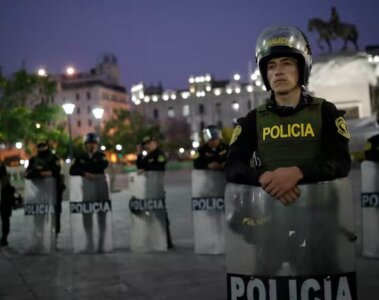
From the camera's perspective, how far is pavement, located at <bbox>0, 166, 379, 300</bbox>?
21.6 ft

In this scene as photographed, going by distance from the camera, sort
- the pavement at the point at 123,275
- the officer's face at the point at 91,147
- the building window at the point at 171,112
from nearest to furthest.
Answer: the pavement at the point at 123,275 → the officer's face at the point at 91,147 → the building window at the point at 171,112

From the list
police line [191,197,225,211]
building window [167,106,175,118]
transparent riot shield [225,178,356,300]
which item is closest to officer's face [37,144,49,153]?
police line [191,197,225,211]

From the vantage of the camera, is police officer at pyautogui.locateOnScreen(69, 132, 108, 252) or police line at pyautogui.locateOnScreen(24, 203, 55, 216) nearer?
police officer at pyautogui.locateOnScreen(69, 132, 108, 252)

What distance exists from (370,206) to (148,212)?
3.75 m

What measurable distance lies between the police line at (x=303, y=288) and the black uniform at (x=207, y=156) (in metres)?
6.83

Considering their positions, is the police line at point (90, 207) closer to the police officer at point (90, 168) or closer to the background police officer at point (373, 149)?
the police officer at point (90, 168)

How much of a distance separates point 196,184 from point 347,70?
32567 millimetres

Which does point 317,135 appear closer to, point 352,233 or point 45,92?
point 352,233

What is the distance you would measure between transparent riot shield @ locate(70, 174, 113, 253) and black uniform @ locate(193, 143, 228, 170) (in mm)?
1844

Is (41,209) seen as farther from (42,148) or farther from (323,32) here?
(323,32)

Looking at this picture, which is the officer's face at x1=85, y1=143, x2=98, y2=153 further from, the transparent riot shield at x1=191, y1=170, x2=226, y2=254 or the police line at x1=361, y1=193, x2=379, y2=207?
the police line at x1=361, y1=193, x2=379, y2=207

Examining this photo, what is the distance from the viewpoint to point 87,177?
10281 millimetres

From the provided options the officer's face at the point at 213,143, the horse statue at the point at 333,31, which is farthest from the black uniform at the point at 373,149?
the horse statue at the point at 333,31

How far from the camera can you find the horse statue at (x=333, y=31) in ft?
136
